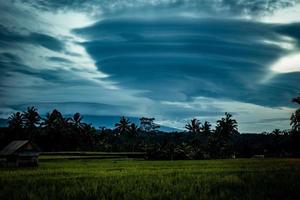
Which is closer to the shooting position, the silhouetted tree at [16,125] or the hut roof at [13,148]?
the hut roof at [13,148]

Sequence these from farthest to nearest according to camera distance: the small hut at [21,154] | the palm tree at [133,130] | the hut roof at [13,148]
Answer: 1. the palm tree at [133,130]
2. the hut roof at [13,148]
3. the small hut at [21,154]

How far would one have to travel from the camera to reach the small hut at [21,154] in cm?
4116

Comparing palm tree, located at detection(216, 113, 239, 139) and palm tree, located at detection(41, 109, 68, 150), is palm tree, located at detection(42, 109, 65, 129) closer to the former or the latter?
palm tree, located at detection(41, 109, 68, 150)

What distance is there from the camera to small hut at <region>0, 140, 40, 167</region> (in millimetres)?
41156

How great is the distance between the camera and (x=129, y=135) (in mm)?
93312

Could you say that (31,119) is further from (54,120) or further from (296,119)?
(296,119)

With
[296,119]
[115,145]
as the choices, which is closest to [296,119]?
[296,119]

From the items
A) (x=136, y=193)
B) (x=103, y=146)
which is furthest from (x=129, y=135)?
(x=136, y=193)

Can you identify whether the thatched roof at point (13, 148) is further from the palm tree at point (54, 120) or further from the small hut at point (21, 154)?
the palm tree at point (54, 120)

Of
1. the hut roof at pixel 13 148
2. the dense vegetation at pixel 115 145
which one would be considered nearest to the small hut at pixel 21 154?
the hut roof at pixel 13 148

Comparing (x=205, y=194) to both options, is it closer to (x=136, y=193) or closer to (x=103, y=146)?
(x=136, y=193)

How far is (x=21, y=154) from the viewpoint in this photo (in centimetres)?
4172

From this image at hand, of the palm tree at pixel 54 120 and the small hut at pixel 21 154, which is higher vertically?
the palm tree at pixel 54 120

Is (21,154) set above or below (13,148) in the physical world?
below
